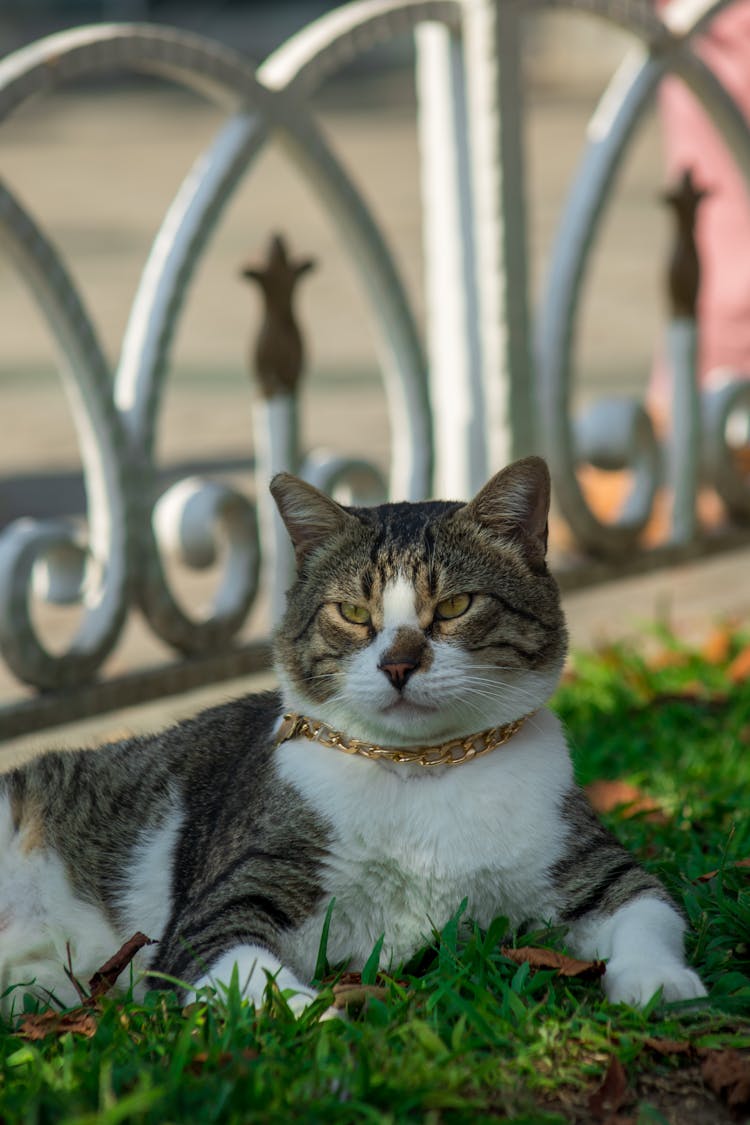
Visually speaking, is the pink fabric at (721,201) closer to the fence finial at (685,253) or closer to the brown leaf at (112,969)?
the fence finial at (685,253)

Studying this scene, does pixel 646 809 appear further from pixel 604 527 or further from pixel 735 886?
pixel 604 527

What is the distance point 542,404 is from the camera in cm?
396

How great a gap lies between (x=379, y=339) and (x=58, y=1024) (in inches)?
82.2

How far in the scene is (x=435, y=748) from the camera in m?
2.25

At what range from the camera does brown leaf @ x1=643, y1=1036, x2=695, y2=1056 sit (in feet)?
6.41

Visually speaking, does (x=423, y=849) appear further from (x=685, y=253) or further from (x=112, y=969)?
(x=685, y=253)

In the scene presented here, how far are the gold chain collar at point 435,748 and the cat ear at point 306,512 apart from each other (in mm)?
334

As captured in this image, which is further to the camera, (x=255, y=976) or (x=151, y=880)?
(x=151, y=880)

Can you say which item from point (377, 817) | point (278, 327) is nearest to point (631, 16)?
Result: point (278, 327)

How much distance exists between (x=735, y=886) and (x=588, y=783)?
73 centimetres

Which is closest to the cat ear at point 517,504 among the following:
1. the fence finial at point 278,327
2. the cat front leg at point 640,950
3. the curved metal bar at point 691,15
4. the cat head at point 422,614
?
the cat head at point 422,614

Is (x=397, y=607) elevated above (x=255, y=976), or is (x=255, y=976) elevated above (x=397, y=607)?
(x=397, y=607)

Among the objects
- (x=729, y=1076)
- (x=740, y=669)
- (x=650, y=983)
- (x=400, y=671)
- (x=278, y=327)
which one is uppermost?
(x=278, y=327)

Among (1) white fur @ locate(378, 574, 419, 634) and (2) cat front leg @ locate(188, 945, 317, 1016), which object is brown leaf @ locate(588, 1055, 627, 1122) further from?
(1) white fur @ locate(378, 574, 419, 634)
